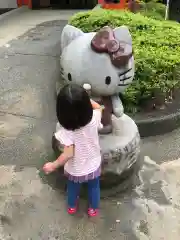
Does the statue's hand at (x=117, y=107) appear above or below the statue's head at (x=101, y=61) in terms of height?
below

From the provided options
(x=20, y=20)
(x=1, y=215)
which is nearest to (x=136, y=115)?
(x=1, y=215)

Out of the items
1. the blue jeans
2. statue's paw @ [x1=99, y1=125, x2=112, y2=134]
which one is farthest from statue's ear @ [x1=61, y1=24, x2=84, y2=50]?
the blue jeans

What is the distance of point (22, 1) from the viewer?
1170cm

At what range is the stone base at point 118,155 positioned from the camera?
3379mm

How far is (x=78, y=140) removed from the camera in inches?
113

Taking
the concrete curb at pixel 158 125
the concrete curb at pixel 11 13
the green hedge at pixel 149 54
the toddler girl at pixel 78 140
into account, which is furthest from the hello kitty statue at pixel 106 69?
the concrete curb at pixel 11 13

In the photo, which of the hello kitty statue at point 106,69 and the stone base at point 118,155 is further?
the stone base at point 118,155

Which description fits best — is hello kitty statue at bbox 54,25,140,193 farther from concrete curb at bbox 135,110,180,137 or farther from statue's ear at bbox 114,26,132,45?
concrete curb at bbox 135,110,180,137

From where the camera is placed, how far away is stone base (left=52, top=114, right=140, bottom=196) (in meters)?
3.38

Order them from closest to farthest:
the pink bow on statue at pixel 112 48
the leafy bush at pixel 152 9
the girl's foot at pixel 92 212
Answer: the pink bow on statue at pixel 112 48
the girl's foot at pixel 92 212
the leafy bush at pixel 152 9

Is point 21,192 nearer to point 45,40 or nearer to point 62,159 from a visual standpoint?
point 62,159

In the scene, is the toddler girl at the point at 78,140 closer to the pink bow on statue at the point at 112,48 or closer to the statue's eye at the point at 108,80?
the statue's eye at the point at 108,80

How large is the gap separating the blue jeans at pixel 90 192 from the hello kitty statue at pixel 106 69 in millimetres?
280

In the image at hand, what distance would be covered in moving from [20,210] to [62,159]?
780mm
